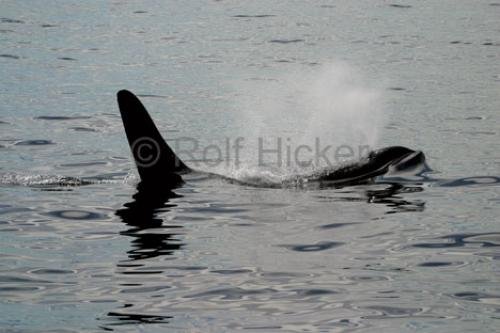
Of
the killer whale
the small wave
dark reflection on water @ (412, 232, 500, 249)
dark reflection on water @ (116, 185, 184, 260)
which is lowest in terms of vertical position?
dark reflection on water @ (412, 232, 500, 249)

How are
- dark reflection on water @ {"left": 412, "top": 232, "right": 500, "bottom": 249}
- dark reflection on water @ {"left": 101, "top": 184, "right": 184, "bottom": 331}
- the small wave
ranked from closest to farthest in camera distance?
dark reflection on water @ {"left": 101, "top": 184, "right": 184, "bottom": 331}, dark reflection on water @ {"left": 412, "top": 232, "right": 500, "bottom": 249}, the small wave

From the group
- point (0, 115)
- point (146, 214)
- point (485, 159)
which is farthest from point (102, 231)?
point (0, 115)

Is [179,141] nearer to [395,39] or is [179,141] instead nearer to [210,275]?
[210,275]

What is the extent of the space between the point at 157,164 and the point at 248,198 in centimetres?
167

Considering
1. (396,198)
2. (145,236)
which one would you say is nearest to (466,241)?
(396,198)

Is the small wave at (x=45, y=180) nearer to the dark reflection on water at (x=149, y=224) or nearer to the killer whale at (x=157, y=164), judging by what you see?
the killer whale at (x=157, y=164)

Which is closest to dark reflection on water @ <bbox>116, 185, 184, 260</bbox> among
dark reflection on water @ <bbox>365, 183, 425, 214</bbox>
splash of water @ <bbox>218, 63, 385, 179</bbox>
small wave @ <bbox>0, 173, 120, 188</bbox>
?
small wave @ <bbox>0, 173, 120, 188</bbox>

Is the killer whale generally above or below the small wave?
above

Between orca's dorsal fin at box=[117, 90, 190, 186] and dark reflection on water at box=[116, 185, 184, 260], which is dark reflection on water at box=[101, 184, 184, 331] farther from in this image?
orca's dorsal fin at box=[117, 90, 190, 186]

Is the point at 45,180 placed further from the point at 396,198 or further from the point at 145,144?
the point at 396,198

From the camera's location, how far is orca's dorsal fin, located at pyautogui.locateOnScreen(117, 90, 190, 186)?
52.1ft

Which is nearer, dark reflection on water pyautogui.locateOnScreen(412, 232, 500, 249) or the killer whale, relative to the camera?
dark reflection on water pyautogui.locateOnScreen(412, 232, 500, 249)

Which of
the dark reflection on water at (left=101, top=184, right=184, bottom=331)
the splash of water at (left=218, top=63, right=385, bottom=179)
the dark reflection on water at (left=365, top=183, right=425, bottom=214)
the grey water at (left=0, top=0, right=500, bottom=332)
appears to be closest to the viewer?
the dark reflection on water at (left=101, top=184, right=184, bottom=331)

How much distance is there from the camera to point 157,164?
16.2m
